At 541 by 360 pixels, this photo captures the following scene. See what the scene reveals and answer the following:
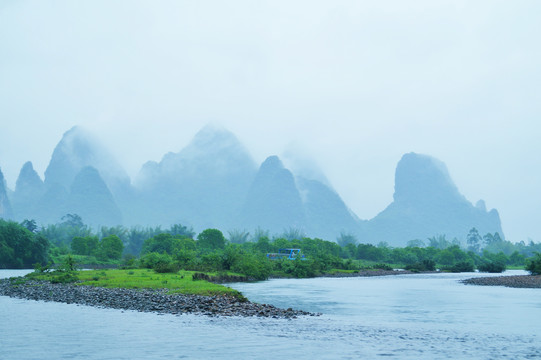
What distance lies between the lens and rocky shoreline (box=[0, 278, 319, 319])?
3114cm

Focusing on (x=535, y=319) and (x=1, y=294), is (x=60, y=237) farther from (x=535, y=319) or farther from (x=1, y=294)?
(x=535, y=319)

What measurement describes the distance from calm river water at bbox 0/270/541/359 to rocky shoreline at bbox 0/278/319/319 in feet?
5.53

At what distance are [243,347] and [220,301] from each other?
14.3 meters

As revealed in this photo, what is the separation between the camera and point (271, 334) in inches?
941

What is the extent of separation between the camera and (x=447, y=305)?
40406 mm

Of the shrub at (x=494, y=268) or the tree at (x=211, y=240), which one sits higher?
the tree at (x=211, y=240)

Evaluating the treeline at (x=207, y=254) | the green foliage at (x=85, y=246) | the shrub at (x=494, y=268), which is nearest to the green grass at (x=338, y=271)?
the treeline at (x=207, y=254)

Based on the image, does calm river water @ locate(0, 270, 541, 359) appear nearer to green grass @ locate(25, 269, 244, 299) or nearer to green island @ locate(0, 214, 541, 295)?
green grass @ locate(25, 269, 244, 299)

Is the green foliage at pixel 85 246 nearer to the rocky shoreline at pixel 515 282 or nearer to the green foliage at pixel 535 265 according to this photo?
the rocky shoreline at pixel 515 282

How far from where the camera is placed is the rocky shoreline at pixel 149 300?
31141 millimetres

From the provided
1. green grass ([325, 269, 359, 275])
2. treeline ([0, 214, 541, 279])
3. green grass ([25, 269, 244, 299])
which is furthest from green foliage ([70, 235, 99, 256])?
green grass ([25, 269, 244, 299])

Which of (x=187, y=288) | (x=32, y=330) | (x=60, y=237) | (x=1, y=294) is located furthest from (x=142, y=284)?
(x=60, y=237)

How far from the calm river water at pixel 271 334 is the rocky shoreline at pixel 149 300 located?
1.69 meters

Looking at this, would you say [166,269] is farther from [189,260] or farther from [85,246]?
[85,246]
